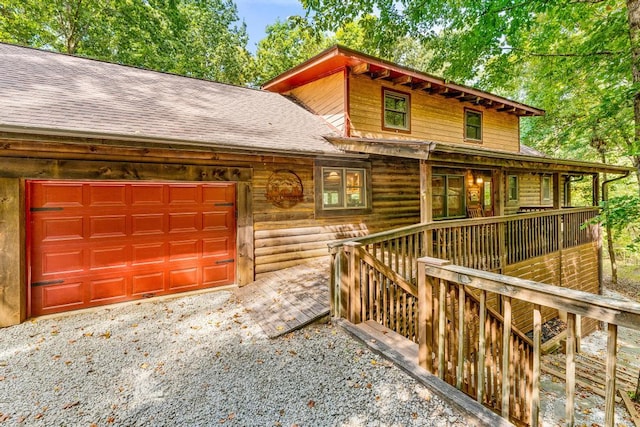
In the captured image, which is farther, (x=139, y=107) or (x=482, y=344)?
(x=139, y=107)

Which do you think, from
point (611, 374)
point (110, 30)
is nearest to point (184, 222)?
point (611, 374)

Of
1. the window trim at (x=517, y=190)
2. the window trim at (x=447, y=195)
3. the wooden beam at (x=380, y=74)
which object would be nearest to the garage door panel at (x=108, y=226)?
the wooden beam at (x=380, y=74)

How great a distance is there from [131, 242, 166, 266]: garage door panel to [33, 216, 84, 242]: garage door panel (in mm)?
823

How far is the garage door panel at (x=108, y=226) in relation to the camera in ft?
15.8

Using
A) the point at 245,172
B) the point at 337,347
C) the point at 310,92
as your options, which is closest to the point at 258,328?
the point at 337,347

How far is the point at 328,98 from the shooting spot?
869 centimetres

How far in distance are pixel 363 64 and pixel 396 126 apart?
2.13 meters

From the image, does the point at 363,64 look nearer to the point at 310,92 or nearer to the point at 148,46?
the point at 310,92

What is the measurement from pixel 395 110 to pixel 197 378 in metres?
8.35

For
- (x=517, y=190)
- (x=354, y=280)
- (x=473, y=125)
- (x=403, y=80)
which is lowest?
(x=354, y=280)

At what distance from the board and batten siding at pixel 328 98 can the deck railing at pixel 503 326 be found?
6139 mm

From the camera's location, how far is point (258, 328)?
13.6ft

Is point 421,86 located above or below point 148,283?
above

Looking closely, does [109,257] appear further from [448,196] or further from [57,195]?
[448,196]
